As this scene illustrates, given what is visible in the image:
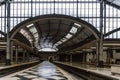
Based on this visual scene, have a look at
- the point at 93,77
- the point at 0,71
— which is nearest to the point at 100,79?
the point at 93,77

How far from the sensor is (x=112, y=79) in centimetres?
1587

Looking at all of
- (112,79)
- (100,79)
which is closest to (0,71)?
(100,79)

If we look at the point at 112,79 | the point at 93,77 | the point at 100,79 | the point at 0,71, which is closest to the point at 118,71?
the point at 93,77

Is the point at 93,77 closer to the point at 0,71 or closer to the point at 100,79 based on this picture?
the point at 100,79

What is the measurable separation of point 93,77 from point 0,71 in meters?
12.2

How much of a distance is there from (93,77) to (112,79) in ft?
21.2

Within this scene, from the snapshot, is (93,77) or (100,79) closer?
(100,79)

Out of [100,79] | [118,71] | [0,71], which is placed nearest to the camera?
[100,79]

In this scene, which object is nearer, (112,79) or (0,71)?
(112,79)

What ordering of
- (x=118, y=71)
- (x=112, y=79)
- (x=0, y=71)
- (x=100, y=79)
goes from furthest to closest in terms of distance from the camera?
(x=0, y=71) → (x=118, y=71) → (x=100, y=79) → (x=112, y=79)

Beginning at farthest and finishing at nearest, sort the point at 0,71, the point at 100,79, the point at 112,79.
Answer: the point at 0,71 < the point at 100,79 < the point at 112,79

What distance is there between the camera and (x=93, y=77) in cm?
2228

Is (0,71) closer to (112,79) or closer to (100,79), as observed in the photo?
(100,79)

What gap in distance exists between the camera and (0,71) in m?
31.3
